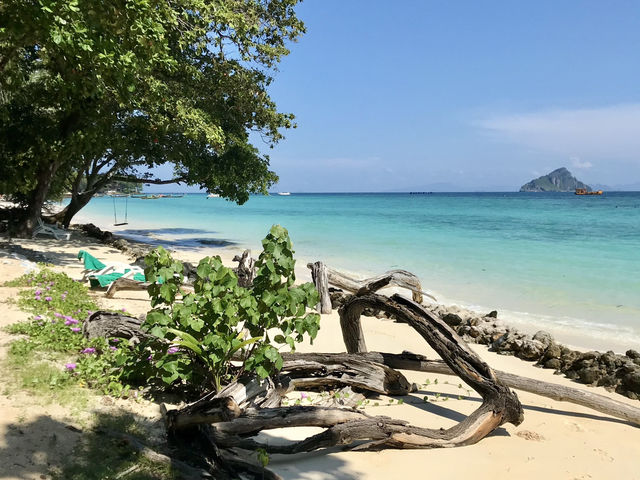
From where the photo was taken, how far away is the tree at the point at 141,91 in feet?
20.9

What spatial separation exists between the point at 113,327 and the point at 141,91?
8258 mm

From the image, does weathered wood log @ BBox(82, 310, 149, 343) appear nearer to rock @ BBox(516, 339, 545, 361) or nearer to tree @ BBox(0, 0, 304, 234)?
tree @ BBox(0, 0, 304, 234)

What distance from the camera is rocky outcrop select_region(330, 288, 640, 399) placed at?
6.13 meters

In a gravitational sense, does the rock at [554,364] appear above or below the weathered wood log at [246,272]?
below

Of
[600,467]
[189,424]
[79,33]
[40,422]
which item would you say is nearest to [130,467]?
[189,424]

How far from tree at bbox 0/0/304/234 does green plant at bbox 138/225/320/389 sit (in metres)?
3.38

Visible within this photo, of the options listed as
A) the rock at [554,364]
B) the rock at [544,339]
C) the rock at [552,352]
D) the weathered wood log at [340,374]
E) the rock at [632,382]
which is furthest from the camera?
the rock at [544,339]

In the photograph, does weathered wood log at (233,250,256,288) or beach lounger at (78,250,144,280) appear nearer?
beach lounger at (78,250,144,280)

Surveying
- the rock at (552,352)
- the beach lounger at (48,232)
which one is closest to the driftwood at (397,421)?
the rock at (552,352)

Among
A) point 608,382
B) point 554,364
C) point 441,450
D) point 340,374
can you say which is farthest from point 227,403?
point 554,364

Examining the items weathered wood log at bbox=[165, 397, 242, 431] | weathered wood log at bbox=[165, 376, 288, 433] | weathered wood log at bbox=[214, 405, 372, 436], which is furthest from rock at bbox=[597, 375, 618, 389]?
weathered wood log at bbox=[165, 397, 242, 431]

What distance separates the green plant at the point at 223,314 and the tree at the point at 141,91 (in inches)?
133

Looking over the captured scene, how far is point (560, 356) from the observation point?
7098 millimetres

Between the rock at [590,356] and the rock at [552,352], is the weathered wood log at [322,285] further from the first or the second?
the rock at [590,356]
